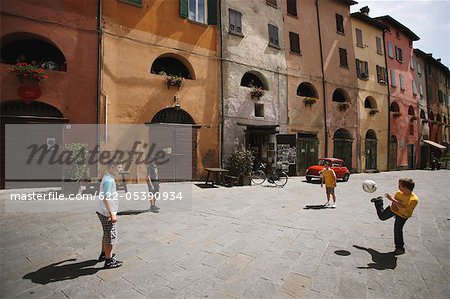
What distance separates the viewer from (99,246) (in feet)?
14.8

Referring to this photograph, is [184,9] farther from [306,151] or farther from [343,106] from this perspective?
[343,106]

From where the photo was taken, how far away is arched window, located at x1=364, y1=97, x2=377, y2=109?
2272 centimetres

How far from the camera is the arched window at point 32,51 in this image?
33.7 ft

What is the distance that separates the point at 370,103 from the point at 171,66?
1860 centimetres

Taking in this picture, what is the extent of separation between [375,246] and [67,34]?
12.6 metres

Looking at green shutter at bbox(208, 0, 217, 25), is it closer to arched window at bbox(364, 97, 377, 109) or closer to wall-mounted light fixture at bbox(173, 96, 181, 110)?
wall-mounted light fixture at bbox(173, 96, 181, 110)

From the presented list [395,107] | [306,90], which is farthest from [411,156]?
[306,90]

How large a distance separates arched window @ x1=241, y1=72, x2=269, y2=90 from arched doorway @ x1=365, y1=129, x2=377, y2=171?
37.4 feet

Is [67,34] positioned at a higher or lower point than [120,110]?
higher

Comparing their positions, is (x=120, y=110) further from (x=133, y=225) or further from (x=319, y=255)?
(x=319, y=255)

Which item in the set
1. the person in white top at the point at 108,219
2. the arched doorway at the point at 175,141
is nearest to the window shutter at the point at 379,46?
the arched doorway at the point at 175,141

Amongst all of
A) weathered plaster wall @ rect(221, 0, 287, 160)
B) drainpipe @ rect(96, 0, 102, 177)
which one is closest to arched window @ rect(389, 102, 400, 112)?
weathered plaster wall @ rect(221, 0, 287, 160)

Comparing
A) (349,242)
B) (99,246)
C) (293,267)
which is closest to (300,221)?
(349,242)

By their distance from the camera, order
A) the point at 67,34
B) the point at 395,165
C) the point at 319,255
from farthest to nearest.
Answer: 1. the point at 395,165
2. the point at 67,34
3. the point at 319,255
